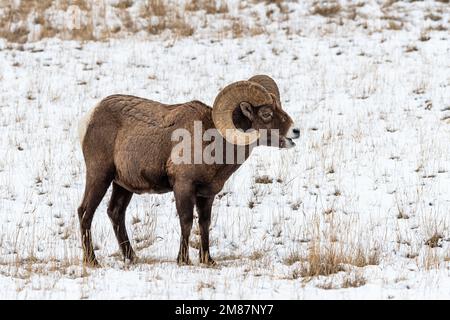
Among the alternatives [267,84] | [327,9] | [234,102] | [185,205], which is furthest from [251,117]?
[327,9]

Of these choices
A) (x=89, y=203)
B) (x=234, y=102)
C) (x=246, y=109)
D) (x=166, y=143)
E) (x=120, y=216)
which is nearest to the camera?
(x=234, y=102)

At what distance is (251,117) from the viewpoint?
876cm

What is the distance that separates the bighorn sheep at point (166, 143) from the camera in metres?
8.64

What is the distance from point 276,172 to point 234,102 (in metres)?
3.68

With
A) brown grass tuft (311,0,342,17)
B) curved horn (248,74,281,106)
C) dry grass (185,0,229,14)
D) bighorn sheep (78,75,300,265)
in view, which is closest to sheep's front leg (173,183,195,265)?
bighorn sheep (78,75,300,265)

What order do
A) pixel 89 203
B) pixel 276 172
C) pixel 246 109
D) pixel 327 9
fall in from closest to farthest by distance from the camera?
pixel 246 109
pixel 89 203
pixel 276 172
pixel 327 9

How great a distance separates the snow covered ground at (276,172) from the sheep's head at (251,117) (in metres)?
1.27

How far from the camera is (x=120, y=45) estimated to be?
57.5ft

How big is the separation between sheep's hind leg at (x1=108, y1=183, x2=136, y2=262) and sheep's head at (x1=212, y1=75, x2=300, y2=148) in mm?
1776

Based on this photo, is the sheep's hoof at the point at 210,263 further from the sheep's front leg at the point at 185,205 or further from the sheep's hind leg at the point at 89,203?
the sheep's hind leg at the point at 89,203

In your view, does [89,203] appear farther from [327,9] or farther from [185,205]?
[327,9]

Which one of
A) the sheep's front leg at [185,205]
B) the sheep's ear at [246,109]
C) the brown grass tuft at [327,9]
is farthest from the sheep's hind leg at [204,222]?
the brown grass tuft at [327,9]

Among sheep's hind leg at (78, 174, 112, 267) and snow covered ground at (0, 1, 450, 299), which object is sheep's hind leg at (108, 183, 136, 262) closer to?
snow covered ground at (0, 1, 450, 299)
